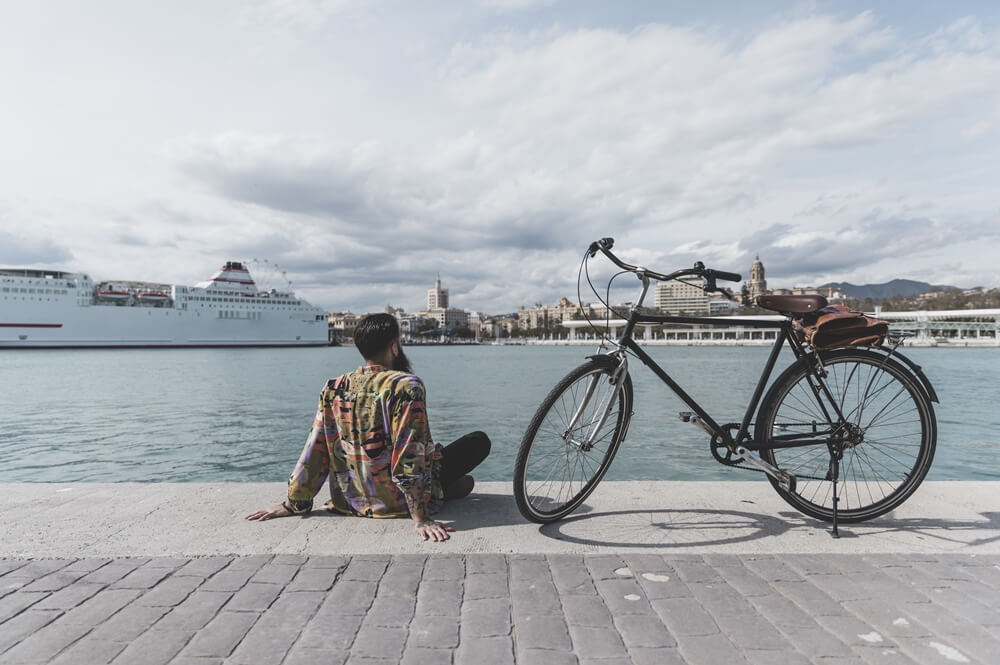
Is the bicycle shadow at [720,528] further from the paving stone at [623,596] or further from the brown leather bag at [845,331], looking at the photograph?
the brown leather bag at [845,331]

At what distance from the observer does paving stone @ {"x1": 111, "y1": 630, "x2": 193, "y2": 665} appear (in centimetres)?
181

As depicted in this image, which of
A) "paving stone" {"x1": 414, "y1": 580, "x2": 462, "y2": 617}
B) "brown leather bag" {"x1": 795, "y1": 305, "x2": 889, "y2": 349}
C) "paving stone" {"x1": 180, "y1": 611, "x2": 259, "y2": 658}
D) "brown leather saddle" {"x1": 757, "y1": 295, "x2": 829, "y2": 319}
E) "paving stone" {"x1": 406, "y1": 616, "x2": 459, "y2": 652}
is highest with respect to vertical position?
"brown leather saddle" {"x1": 757, "y1": 295, "x2": 829, "y2": 319}

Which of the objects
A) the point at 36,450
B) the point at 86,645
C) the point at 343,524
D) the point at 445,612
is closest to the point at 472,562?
the point at 445,612

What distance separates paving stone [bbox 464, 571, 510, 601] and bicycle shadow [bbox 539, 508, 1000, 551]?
1.93 ft

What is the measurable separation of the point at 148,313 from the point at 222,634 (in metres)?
88.4

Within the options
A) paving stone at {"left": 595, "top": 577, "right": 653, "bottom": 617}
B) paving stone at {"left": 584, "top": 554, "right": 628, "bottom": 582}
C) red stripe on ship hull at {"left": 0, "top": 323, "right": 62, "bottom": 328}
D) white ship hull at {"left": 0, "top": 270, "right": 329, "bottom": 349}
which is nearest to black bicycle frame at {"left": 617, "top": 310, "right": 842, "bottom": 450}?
paving stone at {"left": 584, "top": 554, "right": 628, "bottom": 582}

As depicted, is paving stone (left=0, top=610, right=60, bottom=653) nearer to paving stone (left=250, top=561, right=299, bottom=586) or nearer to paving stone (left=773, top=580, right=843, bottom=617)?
paving stone (left=250, top=561, right=299, bottom=586)

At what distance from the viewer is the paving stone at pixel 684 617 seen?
2016 millimetres

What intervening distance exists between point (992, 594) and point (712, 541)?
108 cm

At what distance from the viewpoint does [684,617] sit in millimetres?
2119

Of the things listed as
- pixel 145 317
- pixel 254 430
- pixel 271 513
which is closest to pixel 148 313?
pixel 145 317

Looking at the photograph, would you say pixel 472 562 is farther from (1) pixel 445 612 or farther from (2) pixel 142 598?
(2) pixel 142 598

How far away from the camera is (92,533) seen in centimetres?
299

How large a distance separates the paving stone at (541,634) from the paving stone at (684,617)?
369 mm
